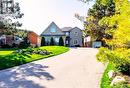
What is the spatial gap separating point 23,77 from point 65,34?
243 feet

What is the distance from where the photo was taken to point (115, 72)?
22.6 metres

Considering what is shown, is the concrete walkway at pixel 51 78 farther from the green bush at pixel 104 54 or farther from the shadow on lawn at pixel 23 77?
the green bush at pixel 104 54

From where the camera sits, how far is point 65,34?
9606 cm

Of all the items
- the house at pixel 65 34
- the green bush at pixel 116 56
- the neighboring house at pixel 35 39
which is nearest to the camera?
the green bush at pixel 116 56

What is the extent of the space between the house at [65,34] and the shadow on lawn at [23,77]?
208ft

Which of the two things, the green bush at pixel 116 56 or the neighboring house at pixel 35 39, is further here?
the neighboring house at pixel 35 39

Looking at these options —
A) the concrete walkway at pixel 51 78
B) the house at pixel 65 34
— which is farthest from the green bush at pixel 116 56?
the house at pixel 65 34

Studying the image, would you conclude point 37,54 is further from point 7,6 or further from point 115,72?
point 115,72

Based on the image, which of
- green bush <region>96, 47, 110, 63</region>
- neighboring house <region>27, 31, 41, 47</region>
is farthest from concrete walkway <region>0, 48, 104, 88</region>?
neighboring house <region>27, 31, 41, 47</region>

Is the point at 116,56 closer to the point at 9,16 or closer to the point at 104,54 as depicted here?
the point at 104,54

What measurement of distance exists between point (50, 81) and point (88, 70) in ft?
19.9

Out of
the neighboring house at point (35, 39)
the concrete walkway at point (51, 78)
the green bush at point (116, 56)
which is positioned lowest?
the concrete walkway at point (51, 78)

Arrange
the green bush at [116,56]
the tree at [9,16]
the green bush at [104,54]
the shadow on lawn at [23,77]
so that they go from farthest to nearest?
the tree at [9,16], the green bush at [104,54], the shadow on lawn at [23,77], the green bush at [116,56]

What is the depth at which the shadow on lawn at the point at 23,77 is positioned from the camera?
19328mm
